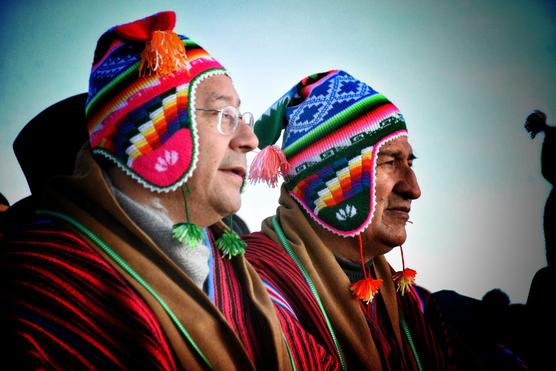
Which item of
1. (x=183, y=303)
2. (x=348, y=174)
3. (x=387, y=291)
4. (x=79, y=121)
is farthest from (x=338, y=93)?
(x=183, y=303)

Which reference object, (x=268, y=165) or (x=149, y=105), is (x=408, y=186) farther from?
(x=149, y=105)

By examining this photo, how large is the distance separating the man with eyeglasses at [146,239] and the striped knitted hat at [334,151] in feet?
2.74

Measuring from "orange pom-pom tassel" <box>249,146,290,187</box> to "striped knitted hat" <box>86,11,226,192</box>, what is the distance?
92 cm

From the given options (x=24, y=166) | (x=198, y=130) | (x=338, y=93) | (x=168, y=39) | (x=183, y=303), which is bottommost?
(x=183, y=303)

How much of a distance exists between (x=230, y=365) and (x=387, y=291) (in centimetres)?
163

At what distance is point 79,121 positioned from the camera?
2.30 m

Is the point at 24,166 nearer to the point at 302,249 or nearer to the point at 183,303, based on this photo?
the point at 183,303

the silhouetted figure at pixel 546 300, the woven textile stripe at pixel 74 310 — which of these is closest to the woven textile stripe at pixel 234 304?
the woven textile stripe at pixel 74 310

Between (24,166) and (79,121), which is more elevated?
(79,121)

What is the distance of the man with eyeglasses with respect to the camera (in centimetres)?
136

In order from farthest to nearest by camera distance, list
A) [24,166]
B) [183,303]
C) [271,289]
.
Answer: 1. [271,289]
2. [24,166]
3. [183,303]

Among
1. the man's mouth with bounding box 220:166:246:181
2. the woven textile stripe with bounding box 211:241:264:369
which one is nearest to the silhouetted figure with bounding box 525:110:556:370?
the woven textile stripe with bounding box 211:241:264:369

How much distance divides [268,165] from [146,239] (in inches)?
51.2

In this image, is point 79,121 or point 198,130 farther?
point 79,121
